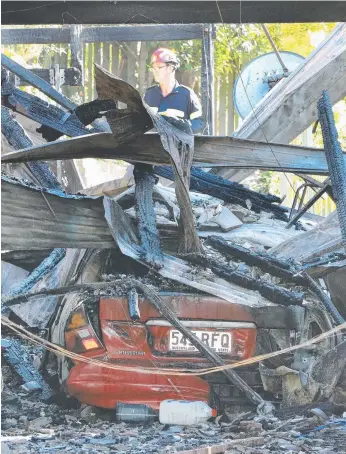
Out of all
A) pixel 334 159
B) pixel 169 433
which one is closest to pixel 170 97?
pixel 334 159

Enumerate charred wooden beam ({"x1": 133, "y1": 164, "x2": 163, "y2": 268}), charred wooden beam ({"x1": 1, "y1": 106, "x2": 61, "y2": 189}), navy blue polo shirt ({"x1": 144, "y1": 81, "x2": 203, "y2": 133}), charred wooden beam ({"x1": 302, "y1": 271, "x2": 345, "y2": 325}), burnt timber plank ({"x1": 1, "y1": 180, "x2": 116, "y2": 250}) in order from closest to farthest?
burnt timber plank ({"x1": 1, "y1": 180, "x2": 116, "y2": 250})
charred wooden beam ({"x1": 133, "y1": 164, "x2": 163, "y2": 268})
charred wooden beam ({"x1": 302, "y1": 271, "x2": 345, "y2": 325})
charred wooden beam ({"x1": 1, "y1": 106, "x2": 61, "y2": 189})
navy blue polo shirt ({"x1": 144, "y1": 81, "x2": 203, "y2": 133})

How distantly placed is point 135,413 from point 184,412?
1.13 ft

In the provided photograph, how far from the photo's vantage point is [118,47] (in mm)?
23172

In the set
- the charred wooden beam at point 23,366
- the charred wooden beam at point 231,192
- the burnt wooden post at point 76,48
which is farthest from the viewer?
the burnt wooden post at point 76,48

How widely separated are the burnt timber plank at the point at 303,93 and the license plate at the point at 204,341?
351 cm

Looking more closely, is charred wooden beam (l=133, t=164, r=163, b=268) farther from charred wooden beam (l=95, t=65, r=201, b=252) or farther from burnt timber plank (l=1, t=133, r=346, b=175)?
burnt timber plank (l=1, t=133, r=346, b=175)

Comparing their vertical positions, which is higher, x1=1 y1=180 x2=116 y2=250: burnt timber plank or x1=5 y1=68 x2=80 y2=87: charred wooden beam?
x1=5 y1=68 x2=80 y2=87: charred wooden beam

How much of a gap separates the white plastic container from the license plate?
0.38 m

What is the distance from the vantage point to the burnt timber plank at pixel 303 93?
9477 millimetres

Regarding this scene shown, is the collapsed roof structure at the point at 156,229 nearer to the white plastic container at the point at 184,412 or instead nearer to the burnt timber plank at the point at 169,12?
the burnt timber plank at the point at 169,12

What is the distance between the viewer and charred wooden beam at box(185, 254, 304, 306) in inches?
248

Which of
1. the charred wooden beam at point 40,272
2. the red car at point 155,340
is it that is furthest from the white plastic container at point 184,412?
the charred wooden beam at point 40,272

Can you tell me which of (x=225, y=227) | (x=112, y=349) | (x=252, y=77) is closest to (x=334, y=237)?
(x=225, y=227)

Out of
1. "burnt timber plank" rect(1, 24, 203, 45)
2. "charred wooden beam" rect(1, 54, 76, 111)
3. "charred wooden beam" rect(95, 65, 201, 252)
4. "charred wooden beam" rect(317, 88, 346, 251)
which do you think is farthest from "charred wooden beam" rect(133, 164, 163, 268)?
"burnt timber plank" rect(1, 24, 203, 45)
